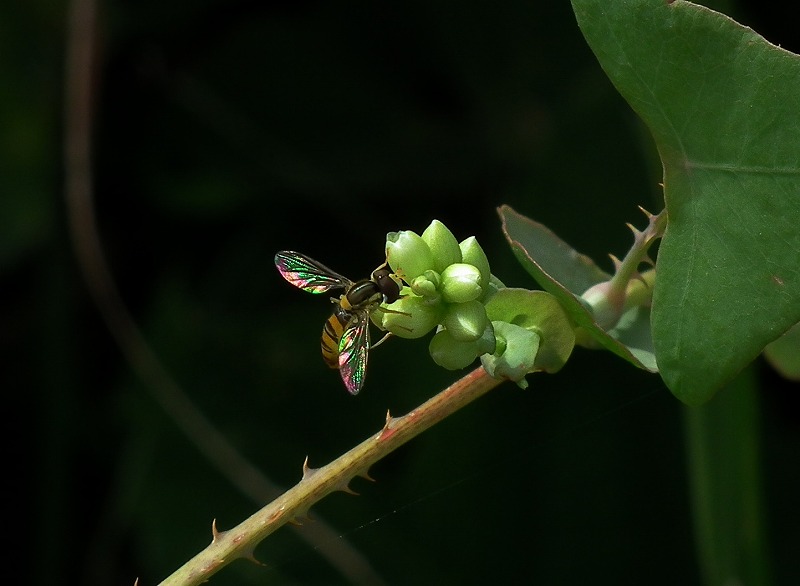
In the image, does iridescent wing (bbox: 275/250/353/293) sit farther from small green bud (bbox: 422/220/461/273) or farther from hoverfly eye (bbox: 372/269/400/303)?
small green bud (bbox: 422/220/461/273)

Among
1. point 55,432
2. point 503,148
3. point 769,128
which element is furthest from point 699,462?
point 55,432

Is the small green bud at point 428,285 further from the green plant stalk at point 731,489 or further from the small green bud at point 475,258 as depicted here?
the green plant stalk at point 731,489

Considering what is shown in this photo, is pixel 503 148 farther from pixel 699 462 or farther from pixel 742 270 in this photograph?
pixel 742 270

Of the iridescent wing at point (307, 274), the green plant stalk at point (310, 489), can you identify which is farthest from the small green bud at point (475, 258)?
the iridescent wing at point (307, 274)

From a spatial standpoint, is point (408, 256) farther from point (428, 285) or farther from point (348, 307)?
point (348, 307)

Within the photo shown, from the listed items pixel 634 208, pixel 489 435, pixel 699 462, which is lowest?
pixel 489 435

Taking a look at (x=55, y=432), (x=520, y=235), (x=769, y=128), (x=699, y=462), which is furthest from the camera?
(x=55, y=432)

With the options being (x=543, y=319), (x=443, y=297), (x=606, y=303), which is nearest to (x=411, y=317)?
(x=443, y=297)
